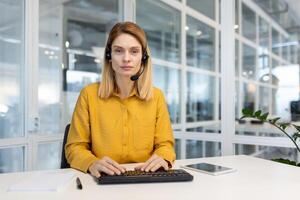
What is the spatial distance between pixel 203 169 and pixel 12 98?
1599 millimetres

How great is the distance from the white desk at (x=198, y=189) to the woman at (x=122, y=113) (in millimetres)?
285

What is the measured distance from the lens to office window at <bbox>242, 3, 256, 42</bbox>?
3.15 metres

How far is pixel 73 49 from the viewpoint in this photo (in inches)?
112

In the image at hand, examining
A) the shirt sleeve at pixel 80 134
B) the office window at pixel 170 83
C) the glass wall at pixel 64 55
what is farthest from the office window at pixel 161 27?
the shirt sleeve at pixel 80 134

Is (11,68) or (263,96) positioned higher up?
(11,68)

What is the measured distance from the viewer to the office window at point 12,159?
7.36ft

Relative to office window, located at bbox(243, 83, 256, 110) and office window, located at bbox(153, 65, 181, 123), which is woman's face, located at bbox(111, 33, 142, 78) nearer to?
office window, located at bbox(153, 65, 181, 123)

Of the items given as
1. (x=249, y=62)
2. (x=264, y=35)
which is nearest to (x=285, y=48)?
(x=264, y=35)

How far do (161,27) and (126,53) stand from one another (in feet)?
7.27

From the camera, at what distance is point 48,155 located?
255cm

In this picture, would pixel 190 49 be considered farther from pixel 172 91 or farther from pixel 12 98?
pixel 12 98

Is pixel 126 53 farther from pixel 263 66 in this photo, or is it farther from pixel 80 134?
pixel 263 66

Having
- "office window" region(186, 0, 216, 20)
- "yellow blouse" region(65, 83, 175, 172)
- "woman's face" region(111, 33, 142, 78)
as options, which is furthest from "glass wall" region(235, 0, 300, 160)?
"woman's face" region(111, 33, 142, 78)

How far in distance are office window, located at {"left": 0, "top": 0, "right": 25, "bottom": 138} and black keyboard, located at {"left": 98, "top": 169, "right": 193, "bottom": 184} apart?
1386 mm
